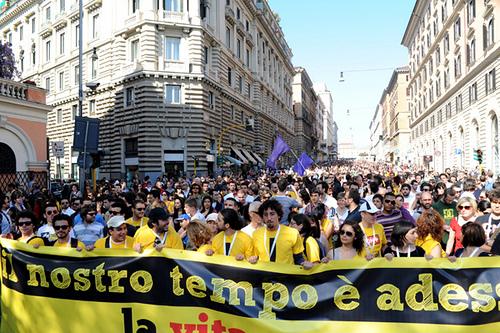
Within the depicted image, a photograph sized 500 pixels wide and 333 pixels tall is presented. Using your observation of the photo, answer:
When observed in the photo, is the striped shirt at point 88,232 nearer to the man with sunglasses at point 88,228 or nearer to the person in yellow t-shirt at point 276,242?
the man with sunglasses at point 88,228

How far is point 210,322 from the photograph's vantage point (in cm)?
426

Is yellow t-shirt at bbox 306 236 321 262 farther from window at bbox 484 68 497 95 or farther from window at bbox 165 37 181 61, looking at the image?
window at bbox 484 68 497 95

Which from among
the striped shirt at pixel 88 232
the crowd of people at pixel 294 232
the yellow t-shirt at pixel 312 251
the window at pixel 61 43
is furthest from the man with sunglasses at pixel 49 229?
the window at pixel 61 43

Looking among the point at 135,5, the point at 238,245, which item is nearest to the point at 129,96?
the point at 135,5

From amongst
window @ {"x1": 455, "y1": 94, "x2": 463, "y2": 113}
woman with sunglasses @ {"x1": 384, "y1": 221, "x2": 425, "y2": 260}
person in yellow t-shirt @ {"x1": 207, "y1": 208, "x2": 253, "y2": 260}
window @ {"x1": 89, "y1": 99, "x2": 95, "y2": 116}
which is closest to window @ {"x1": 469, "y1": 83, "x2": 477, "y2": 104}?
window @ {"x1": 455, "y1": 94, "x2": 463, "y2": 113}

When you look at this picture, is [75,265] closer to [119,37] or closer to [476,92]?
[119,37]

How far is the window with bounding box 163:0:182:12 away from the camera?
105 feet

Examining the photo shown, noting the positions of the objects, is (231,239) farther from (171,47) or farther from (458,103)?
(458,103)

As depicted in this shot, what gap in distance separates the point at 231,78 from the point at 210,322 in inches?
1496

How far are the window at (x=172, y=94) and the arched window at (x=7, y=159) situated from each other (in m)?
13.5

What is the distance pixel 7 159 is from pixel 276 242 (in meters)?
18.7

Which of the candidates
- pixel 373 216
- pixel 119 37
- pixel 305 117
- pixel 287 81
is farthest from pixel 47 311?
pixel 305 117

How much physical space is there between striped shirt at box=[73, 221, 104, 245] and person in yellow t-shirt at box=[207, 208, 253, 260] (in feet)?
10.2

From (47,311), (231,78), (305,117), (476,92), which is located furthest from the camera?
(305,117)
